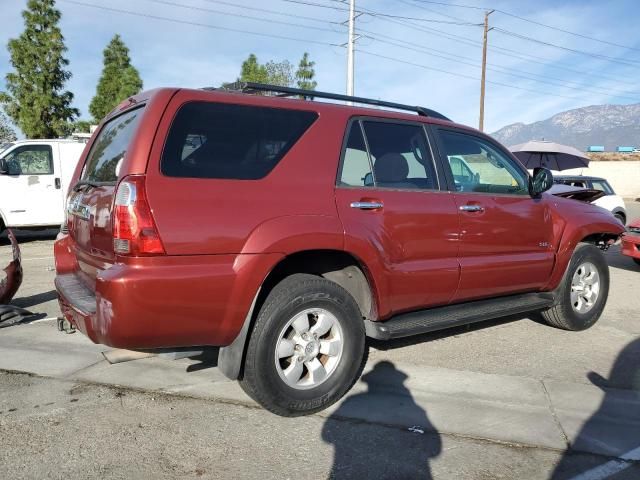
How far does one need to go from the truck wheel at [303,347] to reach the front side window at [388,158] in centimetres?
79

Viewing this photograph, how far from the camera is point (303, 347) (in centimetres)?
337

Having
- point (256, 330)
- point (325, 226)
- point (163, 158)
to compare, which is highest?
point (163, 158)

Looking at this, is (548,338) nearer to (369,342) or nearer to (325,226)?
(369,342)

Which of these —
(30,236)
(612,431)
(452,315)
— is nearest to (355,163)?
(452,315)

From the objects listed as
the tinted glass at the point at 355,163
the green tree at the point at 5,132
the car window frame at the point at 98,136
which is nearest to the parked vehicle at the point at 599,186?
the tinted glass at the point at 355,163

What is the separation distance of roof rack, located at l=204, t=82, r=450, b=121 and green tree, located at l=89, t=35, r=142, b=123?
70.9 ft

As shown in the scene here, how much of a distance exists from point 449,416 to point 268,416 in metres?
1.14

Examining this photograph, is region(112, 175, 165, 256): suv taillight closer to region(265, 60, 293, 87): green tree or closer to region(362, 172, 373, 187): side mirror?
region(362, 172, 373, 187): side mirror

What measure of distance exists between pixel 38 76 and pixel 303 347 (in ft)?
62.2

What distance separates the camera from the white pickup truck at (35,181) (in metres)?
10.7

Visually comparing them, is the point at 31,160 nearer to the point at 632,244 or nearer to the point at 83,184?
the point at 83,184

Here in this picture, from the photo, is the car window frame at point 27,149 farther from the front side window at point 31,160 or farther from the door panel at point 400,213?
the door panel at point 400,213

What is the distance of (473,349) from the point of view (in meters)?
4.80

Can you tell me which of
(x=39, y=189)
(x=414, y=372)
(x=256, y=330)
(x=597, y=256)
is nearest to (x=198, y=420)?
(x=256, y=330)
